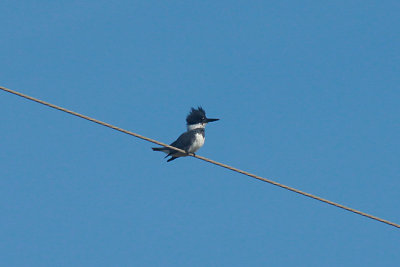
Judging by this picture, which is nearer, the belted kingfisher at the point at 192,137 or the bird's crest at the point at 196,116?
the belted kingfisher at the point at 192,137

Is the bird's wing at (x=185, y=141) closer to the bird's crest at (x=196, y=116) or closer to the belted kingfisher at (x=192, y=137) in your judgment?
the belted kingfisher at (x=192, y=137)

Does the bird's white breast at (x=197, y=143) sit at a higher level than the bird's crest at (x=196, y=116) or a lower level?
lower

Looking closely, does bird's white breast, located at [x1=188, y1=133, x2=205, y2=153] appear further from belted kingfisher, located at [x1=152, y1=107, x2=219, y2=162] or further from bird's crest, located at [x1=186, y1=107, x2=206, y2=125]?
bird's crest, located at [x1=186, y1=107, x2=206, y2=125]

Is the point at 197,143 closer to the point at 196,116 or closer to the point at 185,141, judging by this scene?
the point at 185,141

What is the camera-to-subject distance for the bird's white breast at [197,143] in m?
11.0

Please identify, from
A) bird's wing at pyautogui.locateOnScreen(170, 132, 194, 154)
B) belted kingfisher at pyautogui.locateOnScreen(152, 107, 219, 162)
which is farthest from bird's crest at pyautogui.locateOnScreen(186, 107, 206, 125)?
bird's wing at pyautogui.locateOnScreen(170, 132, 194, 154)

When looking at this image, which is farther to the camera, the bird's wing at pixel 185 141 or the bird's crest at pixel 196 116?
the bird's crest at pixel 196 116

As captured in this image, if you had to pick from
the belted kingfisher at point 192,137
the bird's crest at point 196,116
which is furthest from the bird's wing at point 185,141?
the bird's crest at point 196,116

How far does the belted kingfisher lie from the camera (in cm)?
1102

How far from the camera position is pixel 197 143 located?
1107 centimetres

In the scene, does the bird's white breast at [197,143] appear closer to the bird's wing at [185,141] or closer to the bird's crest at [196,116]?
the bird's wing at [185,141]

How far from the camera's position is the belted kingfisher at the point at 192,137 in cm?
1102

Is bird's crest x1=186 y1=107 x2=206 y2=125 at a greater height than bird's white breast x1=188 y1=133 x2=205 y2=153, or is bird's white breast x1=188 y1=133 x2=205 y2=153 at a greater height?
bird's crest x1=186 y1=107 x2=206 y2=125

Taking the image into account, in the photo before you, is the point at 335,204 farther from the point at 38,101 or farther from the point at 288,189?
the point at 38,101
